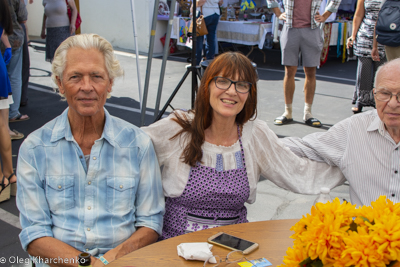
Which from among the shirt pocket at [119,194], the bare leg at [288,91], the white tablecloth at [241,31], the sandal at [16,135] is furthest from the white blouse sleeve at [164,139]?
the white tablecloth at [241,31]

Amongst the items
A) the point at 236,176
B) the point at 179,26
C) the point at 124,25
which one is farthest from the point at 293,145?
the point at 124,25

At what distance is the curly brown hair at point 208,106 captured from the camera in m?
1.99

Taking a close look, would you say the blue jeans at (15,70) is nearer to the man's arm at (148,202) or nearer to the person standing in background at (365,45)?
the man's arm at (148,202)

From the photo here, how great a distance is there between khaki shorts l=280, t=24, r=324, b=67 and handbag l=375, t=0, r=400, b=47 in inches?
38.4

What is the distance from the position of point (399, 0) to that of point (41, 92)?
5.72 m

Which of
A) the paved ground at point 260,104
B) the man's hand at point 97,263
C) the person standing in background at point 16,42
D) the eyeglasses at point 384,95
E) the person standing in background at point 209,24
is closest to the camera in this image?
the man's hand at point 97,263

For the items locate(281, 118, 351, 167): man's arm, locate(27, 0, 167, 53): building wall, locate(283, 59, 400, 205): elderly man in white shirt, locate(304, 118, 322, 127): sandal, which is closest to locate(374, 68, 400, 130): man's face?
locate(283, 59, 400, 205): elderly man in white shirt

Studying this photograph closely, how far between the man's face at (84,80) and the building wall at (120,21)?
952 cm

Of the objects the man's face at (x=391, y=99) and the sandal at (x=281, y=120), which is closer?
the man's face at (x=391, y=99)

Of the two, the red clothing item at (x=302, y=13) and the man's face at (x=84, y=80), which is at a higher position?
the red clothing item at (x=302, y=13)

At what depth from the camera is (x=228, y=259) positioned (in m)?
1.40

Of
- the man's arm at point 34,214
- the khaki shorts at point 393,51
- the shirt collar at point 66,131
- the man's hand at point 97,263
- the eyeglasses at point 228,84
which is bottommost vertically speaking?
the man's hand at point 97,263

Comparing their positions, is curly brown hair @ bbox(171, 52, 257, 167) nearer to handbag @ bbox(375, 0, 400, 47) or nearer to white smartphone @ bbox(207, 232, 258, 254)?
white smartphone @ bbox(207, 232, 258, 254)

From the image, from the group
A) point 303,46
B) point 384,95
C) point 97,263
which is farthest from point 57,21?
point 384,95
